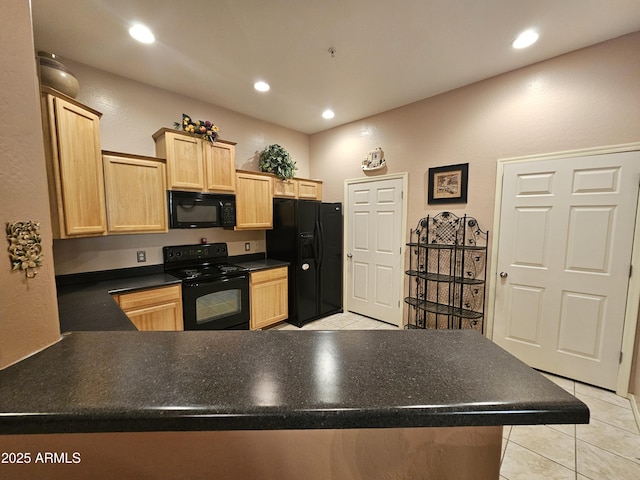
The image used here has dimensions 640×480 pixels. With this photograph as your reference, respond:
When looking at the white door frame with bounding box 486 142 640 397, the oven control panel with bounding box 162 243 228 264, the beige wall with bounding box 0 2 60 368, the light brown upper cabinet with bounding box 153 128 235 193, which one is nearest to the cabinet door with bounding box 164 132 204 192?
the light brown upper cabinet with bounding box 153 128 235 193

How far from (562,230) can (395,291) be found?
5.92 feet

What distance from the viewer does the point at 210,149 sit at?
281 cm

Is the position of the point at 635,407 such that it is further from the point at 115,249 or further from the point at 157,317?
the point at 115,249

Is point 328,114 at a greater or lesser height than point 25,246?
greater

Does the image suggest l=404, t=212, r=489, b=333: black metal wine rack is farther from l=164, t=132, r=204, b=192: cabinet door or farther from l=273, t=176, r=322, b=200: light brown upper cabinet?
l=164, t=132, r=204, b=192: cabinet door

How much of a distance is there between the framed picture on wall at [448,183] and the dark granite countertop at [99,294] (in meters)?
2.92

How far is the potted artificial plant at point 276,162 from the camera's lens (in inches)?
138

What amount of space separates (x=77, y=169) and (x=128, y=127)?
2.89ft

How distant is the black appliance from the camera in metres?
2.57

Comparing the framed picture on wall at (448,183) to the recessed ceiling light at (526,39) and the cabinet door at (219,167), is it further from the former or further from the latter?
the cabinet door at (219,167)

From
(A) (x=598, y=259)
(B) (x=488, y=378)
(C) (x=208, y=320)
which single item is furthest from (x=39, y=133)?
(A) (x=598, y=259)

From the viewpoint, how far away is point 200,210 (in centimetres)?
284

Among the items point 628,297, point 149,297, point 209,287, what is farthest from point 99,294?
point 628,297

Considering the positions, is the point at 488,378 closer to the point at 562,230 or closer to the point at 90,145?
the point at 562,230
